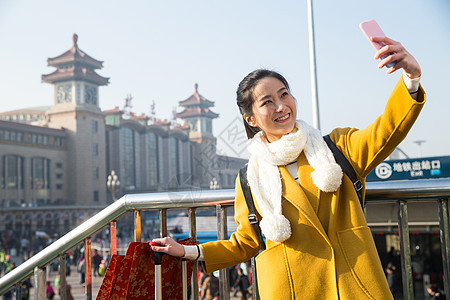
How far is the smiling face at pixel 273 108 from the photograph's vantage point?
58.8 inches

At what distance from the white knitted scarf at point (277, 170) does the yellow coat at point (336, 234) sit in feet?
0.11

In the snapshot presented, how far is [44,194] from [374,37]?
4012 cm

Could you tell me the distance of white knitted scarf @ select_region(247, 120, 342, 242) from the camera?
1353mm

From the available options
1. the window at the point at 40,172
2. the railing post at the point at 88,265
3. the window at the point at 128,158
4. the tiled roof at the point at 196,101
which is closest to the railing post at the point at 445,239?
the railing post at the point at 88,265

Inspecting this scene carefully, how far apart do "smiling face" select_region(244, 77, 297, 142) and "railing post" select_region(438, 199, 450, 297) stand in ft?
1.96

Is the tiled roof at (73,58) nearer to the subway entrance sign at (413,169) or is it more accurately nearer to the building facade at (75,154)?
the building facade at (75,154)

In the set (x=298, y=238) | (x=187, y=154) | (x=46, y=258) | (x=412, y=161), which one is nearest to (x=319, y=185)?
(x=298, y=238)

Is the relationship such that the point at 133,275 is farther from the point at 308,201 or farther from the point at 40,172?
the point at 40,172

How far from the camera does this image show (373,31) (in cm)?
127

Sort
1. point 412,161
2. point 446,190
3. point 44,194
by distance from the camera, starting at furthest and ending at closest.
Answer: point 44,194 → point 412,161 → point 446,190

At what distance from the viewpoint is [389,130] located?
1.30 metres

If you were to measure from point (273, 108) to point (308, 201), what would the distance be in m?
0.33

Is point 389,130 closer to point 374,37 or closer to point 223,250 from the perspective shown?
point 374,37

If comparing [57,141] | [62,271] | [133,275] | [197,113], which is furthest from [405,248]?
[197,113]
